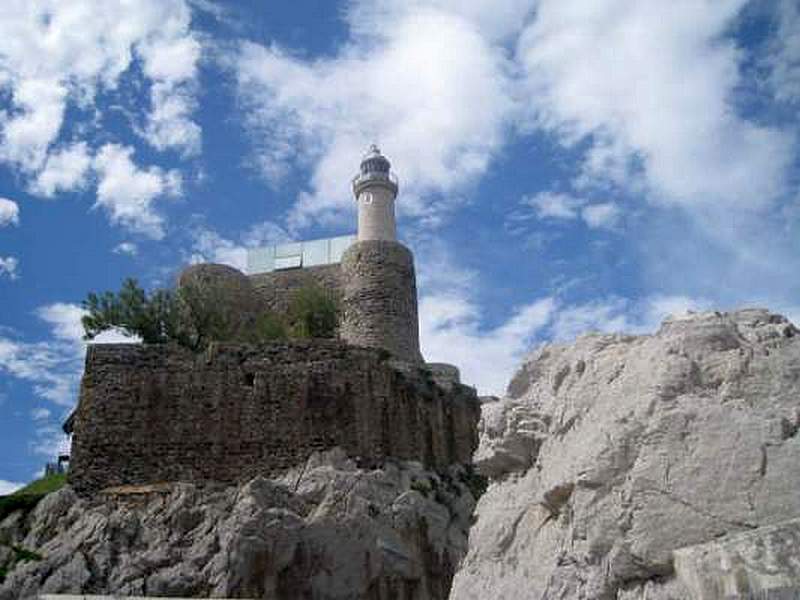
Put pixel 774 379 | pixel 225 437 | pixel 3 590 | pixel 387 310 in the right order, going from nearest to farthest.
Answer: pixel 774 379 → pixel 3 590 → pixel 225 437 → pixel 387 310

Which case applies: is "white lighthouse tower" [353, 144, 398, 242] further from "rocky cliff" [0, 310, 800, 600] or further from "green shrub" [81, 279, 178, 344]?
"rocky cliff" [0, 310, 800, 600]

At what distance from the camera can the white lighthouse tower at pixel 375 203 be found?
3381 centimetres

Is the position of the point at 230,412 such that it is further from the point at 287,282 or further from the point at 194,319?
the point at 287,282

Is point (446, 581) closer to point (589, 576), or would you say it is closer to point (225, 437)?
point (225, 437)

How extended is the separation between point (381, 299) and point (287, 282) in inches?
232

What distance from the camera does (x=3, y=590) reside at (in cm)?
1697

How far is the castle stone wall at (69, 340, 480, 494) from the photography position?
21031 millimetres

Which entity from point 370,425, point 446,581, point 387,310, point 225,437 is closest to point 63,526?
point 225,437

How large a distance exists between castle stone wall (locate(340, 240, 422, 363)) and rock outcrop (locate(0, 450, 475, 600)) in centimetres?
710

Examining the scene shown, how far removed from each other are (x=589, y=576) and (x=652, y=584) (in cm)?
28

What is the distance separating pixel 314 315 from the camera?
29.9 m

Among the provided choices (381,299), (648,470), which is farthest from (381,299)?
(648,470)

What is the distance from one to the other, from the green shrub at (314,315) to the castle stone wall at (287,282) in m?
1.49

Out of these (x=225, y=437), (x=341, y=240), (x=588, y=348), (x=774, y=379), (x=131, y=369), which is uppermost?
(x=341, y=240)
